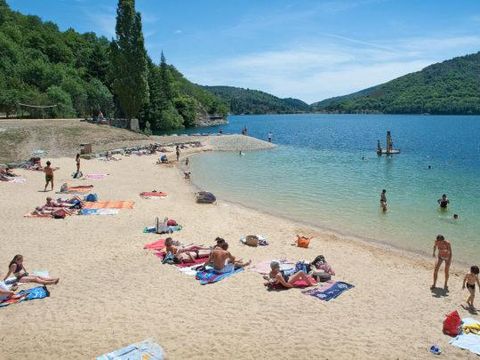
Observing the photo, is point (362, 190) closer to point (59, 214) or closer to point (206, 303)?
point (59, 214)

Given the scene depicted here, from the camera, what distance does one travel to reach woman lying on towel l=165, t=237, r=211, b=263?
43.0 ft

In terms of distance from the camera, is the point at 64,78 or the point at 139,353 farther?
the point at 64,78

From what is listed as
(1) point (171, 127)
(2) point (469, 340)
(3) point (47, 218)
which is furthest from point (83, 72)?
(2) point (469, 340)

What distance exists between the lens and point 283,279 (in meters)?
11.4

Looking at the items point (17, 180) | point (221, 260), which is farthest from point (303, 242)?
point (17, 180)

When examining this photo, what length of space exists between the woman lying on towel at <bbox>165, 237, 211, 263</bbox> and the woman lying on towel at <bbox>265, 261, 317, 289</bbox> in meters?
2.61

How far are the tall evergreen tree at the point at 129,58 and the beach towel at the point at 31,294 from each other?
→ 4469cm

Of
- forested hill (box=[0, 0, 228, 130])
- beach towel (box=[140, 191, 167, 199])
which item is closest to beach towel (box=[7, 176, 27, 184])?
beach towel (box=[140, 191, 167, 199])

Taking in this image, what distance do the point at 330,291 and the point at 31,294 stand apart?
754 centimetres

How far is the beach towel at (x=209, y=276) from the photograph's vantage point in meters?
11.7

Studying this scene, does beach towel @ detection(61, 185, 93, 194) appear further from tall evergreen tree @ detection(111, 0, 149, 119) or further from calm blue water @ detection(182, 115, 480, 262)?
A: tall evergreen tree @ detection(111, 0, 149, 119)

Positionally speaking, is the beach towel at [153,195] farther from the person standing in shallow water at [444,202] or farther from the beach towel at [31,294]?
the person standing in shallow water at [444,202]

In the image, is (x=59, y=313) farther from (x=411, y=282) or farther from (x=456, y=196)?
(x=456, y=196)

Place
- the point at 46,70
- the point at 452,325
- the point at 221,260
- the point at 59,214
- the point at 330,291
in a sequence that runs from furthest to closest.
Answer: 1. the point at 46,70
2. the point at 59,214
3. the point at 221,260
4. the point at 330,291
5. the point at 452,325
